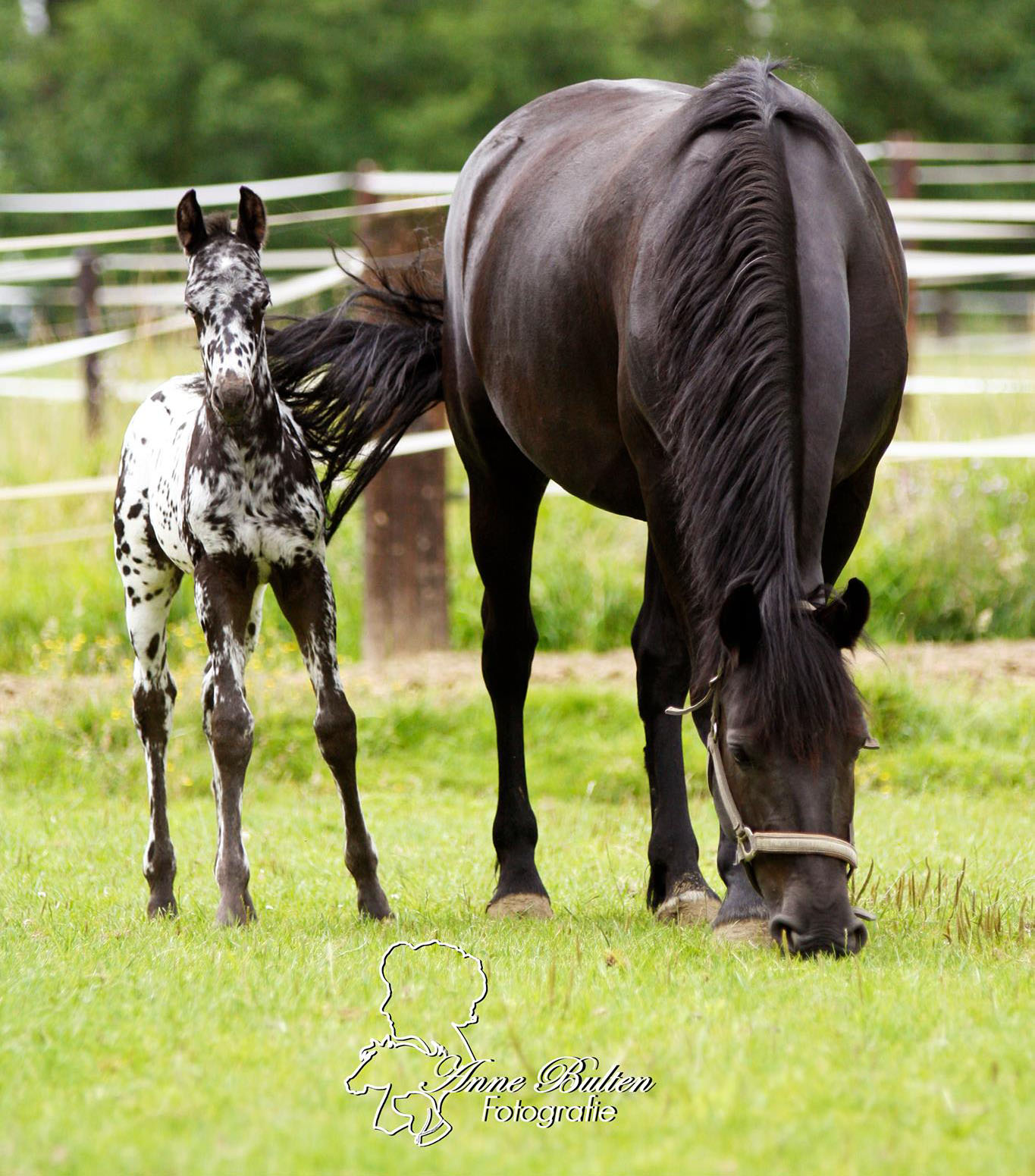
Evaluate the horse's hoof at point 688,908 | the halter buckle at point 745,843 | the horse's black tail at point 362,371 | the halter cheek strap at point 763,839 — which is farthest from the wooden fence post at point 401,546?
the halter buckle at point 745,843

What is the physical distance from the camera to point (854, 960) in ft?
11.0

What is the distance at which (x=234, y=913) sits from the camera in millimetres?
4215

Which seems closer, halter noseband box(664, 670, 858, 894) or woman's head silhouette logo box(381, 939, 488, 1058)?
woman's head silhouette logo box(381, 939, 488, 1058)

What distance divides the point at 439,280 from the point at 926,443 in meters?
4.71

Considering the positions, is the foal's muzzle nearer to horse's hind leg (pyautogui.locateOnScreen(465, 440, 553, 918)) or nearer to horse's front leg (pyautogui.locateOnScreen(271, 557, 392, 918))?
horse's front leg (pyautogui.locateOnScreen(271, 557, 392, 918))

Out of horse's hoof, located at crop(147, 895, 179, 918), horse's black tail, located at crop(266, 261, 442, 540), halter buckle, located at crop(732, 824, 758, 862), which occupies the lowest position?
horse's hoof, located at crop(147, 895, 179, 918)

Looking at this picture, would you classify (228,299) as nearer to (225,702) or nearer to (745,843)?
(225,702)

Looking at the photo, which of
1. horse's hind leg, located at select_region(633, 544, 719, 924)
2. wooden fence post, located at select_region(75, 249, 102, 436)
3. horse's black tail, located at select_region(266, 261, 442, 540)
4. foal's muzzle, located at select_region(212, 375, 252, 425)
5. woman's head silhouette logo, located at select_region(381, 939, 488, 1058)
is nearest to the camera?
woman's head silhouette logo, located at select_region(381, 939, 488, 1058)

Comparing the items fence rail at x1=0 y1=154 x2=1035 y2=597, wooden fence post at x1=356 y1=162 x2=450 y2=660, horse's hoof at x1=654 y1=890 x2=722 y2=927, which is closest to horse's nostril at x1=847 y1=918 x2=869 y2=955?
horse's hoof at x1=654 y1=890 x2=722 y2=927

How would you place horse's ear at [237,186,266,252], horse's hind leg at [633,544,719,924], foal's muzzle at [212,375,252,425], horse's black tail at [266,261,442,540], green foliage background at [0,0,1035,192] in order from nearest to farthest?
foal's muzzle at [212,375,252,425]
horse's ear at [237,186,266,252]
horse's hind leg at [633,544,719,924]
horse's black tail at [266,261,442,540]
green foliage background at [0,0,1035,192]

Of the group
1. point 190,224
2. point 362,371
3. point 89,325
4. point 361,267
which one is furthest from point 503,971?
point 89,325

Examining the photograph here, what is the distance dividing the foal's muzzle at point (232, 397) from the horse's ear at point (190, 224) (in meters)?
0.43

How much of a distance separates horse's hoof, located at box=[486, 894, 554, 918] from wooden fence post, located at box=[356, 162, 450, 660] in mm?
3482

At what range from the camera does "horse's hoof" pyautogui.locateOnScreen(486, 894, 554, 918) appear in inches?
181
